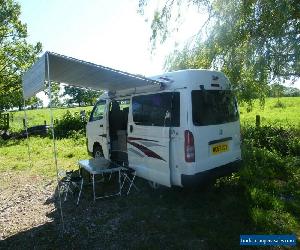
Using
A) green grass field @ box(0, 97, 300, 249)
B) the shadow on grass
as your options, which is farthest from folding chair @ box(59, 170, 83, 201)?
green grass field @ box(0, 97, 300, 249)

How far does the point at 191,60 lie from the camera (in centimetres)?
788

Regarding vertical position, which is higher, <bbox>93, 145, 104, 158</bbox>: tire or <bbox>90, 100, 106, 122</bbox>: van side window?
<bbox>90, 100, 106, 122</bbox>: van side window

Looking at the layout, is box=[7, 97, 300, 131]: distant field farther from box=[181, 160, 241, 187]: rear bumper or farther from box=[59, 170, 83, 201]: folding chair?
box=[59, 170, 83, 201]: folding chair

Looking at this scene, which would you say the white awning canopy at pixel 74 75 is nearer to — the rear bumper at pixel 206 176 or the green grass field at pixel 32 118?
the rear bumper at pixel 206 176

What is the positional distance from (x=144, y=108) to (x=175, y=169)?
1.60 metres

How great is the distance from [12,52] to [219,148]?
2146cm

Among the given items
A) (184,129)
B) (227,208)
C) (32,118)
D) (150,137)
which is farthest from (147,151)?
(32,118)

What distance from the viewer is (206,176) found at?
622 cm

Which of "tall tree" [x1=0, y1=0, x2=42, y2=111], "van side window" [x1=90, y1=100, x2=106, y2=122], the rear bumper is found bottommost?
the rear bumper

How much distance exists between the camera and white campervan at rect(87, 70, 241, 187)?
607 centimetres

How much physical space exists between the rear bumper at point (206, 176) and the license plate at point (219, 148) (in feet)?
1.02

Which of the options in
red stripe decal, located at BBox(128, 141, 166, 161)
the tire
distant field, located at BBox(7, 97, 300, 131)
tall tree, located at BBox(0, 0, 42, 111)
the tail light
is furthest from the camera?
tall tree, located at BBox(0, 0, 42, 111)

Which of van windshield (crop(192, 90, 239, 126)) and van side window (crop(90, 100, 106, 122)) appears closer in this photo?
van windshield (crop(192, 90, 239, 126))

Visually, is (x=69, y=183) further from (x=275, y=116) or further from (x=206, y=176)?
(x=275, y=116)
